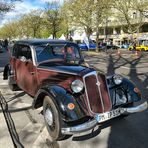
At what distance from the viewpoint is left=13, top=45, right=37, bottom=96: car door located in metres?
6.36

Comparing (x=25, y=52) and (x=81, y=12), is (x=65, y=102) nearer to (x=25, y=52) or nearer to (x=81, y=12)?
(x=25, y=52)

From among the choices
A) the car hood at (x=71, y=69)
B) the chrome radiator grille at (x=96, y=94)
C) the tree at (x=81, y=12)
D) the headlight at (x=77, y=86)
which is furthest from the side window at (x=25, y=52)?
the tree at (x=81, y=12)

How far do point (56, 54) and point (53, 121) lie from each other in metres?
2.14

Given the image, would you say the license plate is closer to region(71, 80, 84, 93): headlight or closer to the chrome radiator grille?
the chrome radiator grille

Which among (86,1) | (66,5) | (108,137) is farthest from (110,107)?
(66,5)

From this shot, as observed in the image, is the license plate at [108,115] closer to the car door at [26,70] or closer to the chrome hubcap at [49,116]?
the chrome hubcap at [49,116]

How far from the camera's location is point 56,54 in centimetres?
653

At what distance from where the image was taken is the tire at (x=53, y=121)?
15.3 feet

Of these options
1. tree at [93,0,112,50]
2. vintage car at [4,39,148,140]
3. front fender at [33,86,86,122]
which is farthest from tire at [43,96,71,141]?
tree at [93,0,112,50]

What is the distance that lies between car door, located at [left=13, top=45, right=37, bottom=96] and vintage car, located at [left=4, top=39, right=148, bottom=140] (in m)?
0.03

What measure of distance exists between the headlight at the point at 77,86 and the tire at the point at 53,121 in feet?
1.59

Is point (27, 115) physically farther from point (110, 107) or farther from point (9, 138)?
point (110, 107)

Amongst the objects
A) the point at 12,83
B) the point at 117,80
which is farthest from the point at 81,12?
the point at 117,80

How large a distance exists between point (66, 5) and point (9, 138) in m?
34.9
